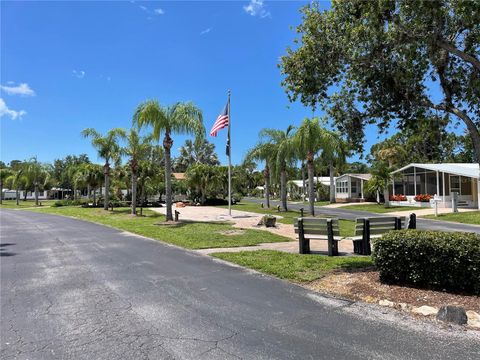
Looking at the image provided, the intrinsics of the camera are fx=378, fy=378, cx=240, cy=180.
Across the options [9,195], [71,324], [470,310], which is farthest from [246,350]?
[9,195]

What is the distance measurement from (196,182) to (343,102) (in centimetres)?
3364

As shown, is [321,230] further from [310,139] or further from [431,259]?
[310,139]

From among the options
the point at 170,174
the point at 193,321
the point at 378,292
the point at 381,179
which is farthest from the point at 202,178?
the point at 193,321

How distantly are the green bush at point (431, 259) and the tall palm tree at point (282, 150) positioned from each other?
17616 millimetres

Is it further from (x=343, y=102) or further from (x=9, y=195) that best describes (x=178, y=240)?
(x=9, y=195)

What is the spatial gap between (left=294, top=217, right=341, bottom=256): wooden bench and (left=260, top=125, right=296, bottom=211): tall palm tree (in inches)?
573

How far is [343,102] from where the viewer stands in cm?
766

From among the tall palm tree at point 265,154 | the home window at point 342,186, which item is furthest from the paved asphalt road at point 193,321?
the home window at point 342,186

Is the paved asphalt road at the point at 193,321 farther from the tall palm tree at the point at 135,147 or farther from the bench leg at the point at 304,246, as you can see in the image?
the tall palm tree at the point at 135,147

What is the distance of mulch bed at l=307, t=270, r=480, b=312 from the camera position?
523 cm

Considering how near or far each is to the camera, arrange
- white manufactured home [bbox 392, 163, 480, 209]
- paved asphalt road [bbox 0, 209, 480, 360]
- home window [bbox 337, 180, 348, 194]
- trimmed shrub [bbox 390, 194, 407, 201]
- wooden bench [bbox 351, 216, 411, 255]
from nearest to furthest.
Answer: paved asphalt road [bbox 0, 209, 480, 360], wooden bench [bbox 351, 216, 411, 255], white manufactured home [bbox 392, 163, 480, 209], trimmed shrub [bbox 390, 194, 407, 201], home window [bbox 337, 180, 348, 194]

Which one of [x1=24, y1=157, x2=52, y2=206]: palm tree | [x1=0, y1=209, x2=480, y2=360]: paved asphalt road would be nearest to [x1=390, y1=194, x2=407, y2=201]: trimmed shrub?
[x1=0, y1=209, x2=480, y2=360]: paved asphalt road

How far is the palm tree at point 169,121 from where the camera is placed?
19.0m

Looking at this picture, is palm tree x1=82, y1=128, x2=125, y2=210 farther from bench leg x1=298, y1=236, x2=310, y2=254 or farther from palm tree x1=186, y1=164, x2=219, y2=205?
bench leg x1=298, y1=236, x2=310, y2=254
